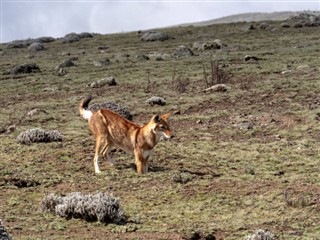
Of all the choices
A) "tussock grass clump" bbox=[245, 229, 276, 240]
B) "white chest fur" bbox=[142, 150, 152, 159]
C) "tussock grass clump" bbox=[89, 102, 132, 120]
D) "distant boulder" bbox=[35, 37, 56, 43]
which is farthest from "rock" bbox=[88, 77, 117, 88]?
"distant boulder" bbox=[35, 37, 56, 43]

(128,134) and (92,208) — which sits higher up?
(128,134)

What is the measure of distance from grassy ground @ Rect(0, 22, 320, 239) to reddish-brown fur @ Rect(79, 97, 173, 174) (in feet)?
1.49

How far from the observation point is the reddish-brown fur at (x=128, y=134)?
45.0ft

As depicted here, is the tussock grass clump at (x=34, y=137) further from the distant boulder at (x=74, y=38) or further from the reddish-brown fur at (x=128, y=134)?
the distant boulder at (x=74, y=38)

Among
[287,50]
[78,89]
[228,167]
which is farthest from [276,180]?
[287,50]

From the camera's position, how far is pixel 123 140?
46.5ft

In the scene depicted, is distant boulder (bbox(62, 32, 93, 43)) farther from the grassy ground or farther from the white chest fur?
the white chest fur

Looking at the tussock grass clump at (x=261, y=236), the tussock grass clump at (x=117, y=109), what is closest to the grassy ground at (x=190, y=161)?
the tussock grass clump at (x=261, y=236)

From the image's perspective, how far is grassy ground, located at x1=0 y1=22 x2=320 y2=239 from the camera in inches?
416

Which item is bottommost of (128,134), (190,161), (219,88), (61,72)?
(190,161)

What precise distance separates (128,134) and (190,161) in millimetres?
2150

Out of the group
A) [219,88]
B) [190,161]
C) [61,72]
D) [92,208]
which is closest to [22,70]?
[61,72]

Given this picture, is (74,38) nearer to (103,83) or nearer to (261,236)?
(103,83)

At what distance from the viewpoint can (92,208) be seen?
10.4 m
